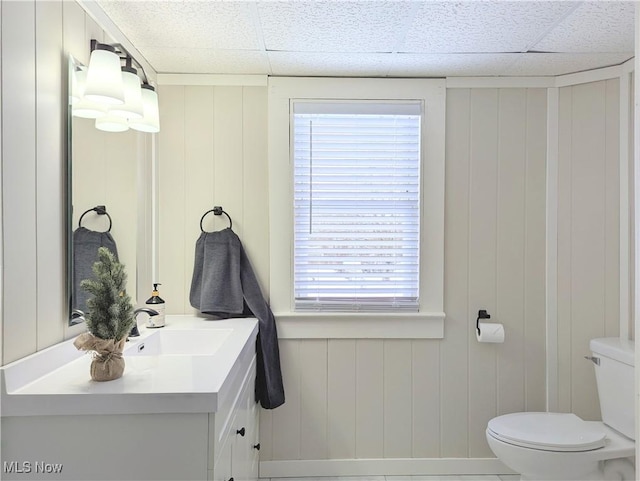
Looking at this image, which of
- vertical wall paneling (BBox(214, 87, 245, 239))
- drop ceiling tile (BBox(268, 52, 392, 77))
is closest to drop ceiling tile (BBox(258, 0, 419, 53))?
drop ceiling tile (BBox(268, 52, 392, 77))

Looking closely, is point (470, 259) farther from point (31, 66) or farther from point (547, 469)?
point (31, 66)

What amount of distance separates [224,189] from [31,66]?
117cm

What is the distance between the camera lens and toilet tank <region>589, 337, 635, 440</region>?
1.97 meters

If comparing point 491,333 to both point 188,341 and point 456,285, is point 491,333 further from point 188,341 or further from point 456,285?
point 188,341

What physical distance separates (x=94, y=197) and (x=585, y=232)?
92.5 inches

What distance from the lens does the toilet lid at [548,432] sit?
1881 mm

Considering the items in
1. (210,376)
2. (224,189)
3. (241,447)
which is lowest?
(241,447)

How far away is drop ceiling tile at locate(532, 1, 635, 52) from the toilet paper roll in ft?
4.50

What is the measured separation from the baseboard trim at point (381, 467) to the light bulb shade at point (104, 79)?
6.36 feet

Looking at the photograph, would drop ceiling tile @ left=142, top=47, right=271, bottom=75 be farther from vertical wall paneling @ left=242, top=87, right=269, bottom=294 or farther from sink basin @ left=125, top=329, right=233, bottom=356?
sink basin @ left=125, top=329, right=233, bottom=356

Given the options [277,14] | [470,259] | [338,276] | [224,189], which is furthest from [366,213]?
[277,14]

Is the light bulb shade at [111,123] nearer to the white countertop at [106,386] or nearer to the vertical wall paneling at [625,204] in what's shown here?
the white countertop at [106,386]

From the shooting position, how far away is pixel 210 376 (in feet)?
4.25

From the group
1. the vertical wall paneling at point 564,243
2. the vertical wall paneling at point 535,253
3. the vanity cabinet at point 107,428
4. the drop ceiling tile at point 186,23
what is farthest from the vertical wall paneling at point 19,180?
the vertical wall paneling at point 564,243
